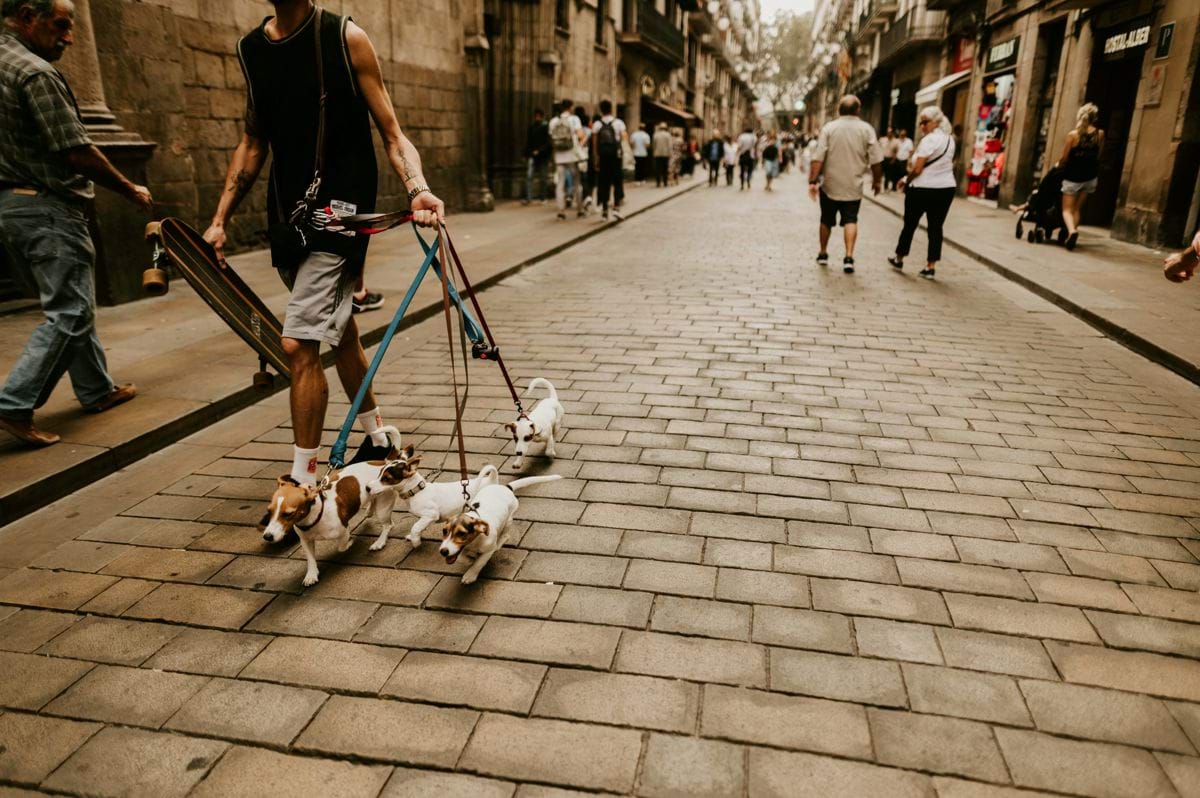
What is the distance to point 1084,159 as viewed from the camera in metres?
11.2

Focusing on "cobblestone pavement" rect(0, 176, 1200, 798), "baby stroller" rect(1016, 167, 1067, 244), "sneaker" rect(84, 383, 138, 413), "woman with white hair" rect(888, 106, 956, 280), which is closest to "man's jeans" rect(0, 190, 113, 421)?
"sneaker" rect(84, 383, 138, 413)

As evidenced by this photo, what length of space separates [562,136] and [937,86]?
1740 centimetres

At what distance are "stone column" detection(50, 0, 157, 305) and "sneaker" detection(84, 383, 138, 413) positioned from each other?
3.08m

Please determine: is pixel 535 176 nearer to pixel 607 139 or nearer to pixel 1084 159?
pixel 607 139

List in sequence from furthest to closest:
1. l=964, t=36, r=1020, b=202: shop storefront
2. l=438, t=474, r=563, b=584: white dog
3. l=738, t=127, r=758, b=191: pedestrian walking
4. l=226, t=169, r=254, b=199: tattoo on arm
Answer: l=738, t=127, r=758, b=191: pedestrian walking < l=964, t=36, r=1020, b=202: shop storefront < l=226, t=169, r=254, b=199: tattoo on arm < l=438, t=474, r=563, b=584: white dog

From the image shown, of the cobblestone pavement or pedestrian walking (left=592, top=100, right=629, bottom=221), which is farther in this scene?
pedestrian walking (left=592, top=100, right=629, bottom=221)

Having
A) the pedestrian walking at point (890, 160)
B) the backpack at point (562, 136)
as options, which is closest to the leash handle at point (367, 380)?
the backpack at point (562, 136)

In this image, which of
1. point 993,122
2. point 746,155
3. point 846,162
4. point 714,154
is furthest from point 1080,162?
point 714,154

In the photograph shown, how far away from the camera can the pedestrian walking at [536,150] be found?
1769 centimetres

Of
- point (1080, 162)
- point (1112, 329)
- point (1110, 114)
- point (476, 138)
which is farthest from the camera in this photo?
point (476, 138)

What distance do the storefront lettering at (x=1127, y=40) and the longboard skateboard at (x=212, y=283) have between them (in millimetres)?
14407

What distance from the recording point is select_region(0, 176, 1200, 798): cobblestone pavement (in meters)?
2.14

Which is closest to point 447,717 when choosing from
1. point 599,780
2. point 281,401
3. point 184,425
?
point 599,780

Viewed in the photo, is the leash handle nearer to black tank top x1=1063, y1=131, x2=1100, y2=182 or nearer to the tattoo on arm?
the tattoo on arm
